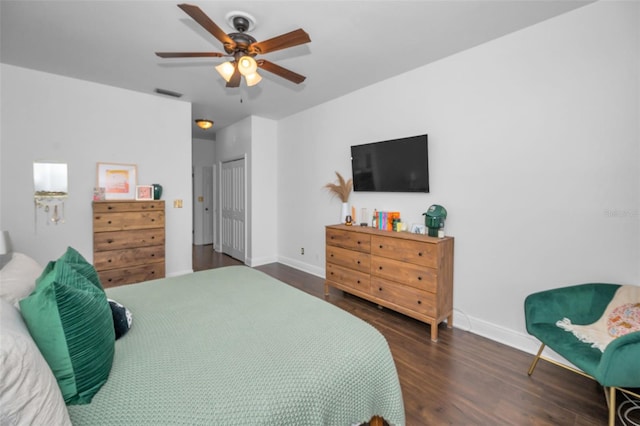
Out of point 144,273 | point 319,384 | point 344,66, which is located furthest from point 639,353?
point 144,273

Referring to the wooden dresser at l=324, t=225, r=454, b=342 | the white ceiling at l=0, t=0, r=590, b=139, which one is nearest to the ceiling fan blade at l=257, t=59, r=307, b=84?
the white ceiling at l=0, t=0, r=590, b=139

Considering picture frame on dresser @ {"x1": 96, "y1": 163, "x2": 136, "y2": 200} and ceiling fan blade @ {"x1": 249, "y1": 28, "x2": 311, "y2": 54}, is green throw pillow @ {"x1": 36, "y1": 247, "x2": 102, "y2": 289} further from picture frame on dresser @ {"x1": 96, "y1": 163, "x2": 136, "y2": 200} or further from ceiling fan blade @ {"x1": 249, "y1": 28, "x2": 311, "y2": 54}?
picture frame on dresser @ {"x1": 96, "y1": 163, "x2": 136, "y2": 200}

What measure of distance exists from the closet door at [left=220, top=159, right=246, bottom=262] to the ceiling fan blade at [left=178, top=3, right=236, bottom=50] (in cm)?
345

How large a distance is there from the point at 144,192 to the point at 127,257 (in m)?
0.95

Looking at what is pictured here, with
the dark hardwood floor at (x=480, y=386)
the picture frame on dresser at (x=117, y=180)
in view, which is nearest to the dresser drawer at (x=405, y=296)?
the dark hardwood floor at (x=480, y=386)

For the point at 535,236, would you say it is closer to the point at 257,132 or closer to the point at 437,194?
the point at 437,194

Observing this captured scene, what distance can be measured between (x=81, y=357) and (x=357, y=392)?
1.09 m

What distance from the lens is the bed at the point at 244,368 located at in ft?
3.22

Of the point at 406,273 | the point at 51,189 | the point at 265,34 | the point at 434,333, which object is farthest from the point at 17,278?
the point at 434,333

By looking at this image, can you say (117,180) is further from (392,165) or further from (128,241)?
(392,165)

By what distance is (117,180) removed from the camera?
3.80 m

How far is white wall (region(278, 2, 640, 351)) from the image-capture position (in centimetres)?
203

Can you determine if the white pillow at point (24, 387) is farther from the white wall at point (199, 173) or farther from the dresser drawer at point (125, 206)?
the white wall at point (199, 173)

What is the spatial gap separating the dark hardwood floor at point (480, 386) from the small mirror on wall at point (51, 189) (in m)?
4.06
